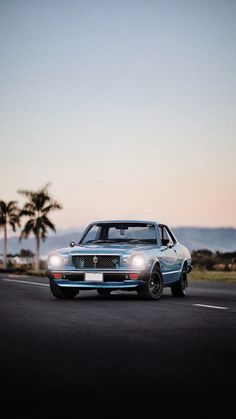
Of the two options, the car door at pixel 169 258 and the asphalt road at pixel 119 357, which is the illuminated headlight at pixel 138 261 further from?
the asphalt road at pixel 119 357

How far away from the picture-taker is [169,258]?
15820mm

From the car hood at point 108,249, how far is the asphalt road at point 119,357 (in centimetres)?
170

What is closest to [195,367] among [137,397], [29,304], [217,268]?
[137,397]

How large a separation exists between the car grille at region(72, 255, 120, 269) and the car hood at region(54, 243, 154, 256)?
0.09 metres

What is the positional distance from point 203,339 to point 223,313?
345 cm

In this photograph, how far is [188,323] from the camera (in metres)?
10.7

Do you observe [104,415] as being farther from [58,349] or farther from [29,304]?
[29,304]

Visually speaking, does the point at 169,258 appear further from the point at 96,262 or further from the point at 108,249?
the point at 96,262

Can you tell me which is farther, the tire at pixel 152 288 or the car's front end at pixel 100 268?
the tire at pixel 152 288

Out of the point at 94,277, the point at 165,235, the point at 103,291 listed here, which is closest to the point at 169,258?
the point at 165,235

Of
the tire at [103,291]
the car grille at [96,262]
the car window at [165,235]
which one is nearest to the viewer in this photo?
the car grille at [96,262]

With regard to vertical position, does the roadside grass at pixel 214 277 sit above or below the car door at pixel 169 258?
below

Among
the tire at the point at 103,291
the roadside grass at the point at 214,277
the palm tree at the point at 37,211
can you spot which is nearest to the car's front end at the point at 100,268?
the tire at the point at 103,291

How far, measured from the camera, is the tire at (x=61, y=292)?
49.9ft
